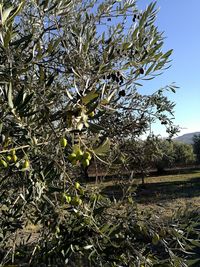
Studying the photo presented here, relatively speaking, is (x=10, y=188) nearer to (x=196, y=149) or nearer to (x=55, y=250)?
(x=55, y=250)

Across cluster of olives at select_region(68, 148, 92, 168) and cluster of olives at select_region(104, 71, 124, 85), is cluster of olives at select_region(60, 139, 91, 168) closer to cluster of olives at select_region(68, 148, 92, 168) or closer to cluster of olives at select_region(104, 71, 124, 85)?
cluster of olives at select_region(68, 148, 92, 168)

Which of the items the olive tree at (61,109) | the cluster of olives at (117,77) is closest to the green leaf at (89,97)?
the olive tree at (61,109)

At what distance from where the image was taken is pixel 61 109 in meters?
1.97

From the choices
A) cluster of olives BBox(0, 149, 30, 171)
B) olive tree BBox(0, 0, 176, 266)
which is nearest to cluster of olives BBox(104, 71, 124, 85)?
olive tree BBox(0, 0, 176, 266)

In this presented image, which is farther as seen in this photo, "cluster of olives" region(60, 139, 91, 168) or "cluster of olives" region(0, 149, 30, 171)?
"cluster of olives" region(0, 149, 30, 171)

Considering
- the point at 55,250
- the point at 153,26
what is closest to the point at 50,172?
the point at 55,250

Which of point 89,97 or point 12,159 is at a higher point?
point 89,97

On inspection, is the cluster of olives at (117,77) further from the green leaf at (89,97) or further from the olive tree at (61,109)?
the green leaf at (89,97)

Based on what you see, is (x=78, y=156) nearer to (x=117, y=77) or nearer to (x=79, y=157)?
(x=79, y=157)

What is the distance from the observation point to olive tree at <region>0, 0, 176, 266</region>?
147cm

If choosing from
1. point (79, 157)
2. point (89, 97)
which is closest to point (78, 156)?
point (79, 157)

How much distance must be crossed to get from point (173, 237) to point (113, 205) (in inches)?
20.2

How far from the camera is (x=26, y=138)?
1.71 meters

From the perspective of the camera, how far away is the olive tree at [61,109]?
4.83 ft
